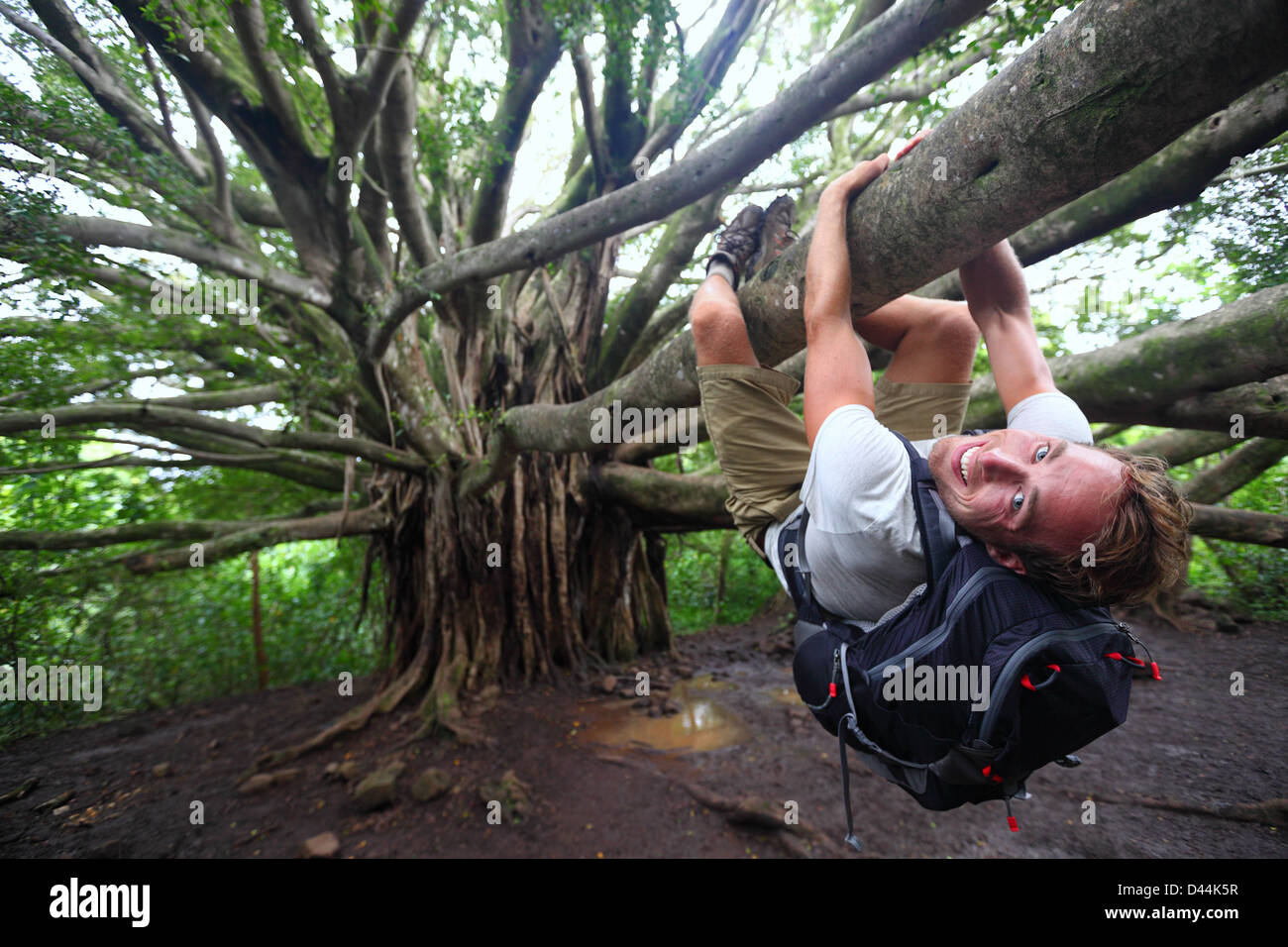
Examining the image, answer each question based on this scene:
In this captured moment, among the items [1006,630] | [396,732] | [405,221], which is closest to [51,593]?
[396,732]

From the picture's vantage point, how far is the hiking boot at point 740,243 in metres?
2.07

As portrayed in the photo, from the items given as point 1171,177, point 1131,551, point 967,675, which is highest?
point 1171,177

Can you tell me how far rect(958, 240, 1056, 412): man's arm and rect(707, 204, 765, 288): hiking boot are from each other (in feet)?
2.36

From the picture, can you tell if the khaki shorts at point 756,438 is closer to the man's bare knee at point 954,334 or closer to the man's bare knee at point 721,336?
the man's bare knee at point 721,336

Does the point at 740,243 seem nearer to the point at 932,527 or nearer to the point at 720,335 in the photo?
the point at 720,335

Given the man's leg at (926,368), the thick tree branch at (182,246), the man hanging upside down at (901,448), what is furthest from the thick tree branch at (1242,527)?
the thick tree branch at (182,246)

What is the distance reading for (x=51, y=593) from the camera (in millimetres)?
3441

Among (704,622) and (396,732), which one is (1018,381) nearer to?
(396,732)

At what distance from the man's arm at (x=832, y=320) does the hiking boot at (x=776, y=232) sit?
36cm

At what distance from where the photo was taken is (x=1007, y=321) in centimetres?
179

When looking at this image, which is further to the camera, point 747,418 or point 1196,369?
point 1196,369

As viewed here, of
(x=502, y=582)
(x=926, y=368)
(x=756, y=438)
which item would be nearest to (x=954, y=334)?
(x=926, y=368)

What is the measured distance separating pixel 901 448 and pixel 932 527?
8.1 inches
